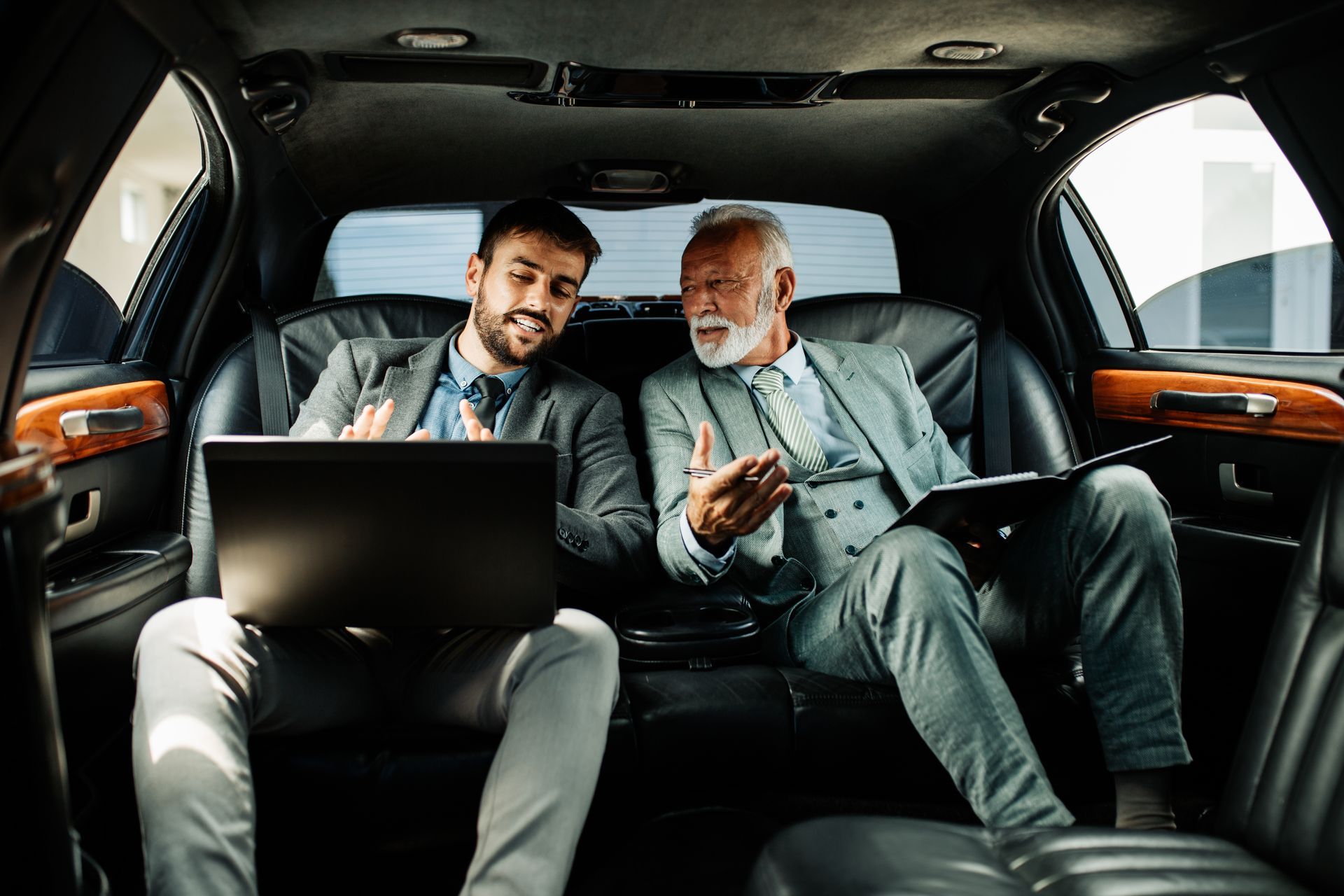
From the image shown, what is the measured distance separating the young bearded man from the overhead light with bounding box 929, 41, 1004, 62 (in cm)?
90

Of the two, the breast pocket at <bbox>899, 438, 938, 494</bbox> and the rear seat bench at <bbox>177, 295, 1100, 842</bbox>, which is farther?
the breast pocket at <bbox>899, 438, 938, 494</bbox>

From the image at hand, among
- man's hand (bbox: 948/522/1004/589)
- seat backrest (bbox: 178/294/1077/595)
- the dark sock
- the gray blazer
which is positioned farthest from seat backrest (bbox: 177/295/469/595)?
the dark sock

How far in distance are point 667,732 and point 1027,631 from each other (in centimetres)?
75

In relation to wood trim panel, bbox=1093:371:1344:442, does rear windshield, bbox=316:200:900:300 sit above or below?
above

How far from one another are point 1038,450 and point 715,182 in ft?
3.85

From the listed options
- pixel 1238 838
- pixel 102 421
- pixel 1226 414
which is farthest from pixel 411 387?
pixel 1226 414

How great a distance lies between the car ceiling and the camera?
5.94 feet

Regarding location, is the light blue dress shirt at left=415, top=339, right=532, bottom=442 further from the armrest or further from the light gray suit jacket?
the armrest

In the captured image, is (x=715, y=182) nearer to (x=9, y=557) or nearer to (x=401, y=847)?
(x=401, y=847)

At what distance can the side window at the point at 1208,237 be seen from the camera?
6.92ft

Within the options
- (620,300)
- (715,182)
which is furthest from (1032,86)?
(620,300)

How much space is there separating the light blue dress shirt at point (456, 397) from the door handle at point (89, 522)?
0.66 meters

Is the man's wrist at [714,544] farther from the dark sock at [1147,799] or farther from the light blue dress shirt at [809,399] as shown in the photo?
the dark sock at [1147,799]

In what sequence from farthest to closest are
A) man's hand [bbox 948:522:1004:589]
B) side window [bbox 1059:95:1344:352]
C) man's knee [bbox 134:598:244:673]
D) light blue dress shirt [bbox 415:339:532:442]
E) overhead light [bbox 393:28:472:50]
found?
light blue dress shirt [bbox 415:339:532:442], side window [bbox 1059:95:1344:352], man's hand [bbox 948:522:1004:589], overhead light [bbox 393:28:472:50], man's knee [bbox 134:598:244:673]
